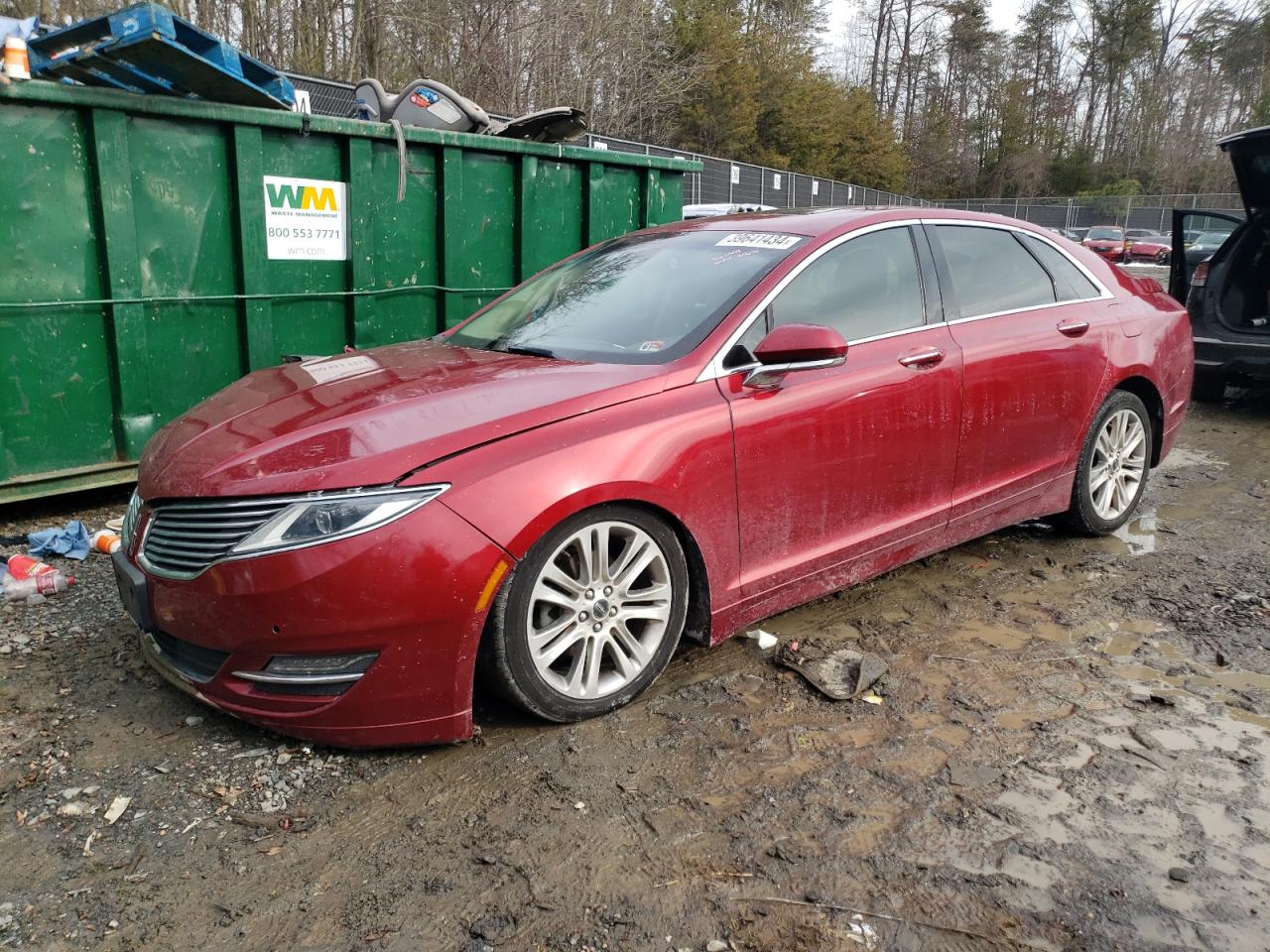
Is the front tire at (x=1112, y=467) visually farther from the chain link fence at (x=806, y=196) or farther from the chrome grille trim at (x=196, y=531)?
the chrome grille trim at (x=196, y=531)

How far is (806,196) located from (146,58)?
1028 inches

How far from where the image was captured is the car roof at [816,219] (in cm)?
Result: 383

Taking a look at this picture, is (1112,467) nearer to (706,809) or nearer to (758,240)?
(758,240)

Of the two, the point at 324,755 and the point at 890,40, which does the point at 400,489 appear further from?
the point at 890,40

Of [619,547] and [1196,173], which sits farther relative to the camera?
[1196,173]

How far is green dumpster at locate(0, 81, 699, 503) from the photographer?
461 cm

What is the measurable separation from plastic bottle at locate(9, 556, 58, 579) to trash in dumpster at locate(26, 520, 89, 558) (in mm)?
289

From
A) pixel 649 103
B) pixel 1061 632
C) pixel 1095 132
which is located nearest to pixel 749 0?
pixel 649 103

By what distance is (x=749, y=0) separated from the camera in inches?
1524

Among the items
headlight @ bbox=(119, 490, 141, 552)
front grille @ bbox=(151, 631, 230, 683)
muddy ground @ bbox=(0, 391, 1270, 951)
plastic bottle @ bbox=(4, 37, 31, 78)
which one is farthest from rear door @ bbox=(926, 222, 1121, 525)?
plastic bottle @ bbox=(4, 37, 31, 78)

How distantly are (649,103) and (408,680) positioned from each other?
948 inches

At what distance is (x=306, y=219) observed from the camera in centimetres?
548

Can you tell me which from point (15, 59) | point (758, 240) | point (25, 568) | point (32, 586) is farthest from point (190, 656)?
point (15, 59)

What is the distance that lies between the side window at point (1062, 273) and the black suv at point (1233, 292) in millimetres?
4073
